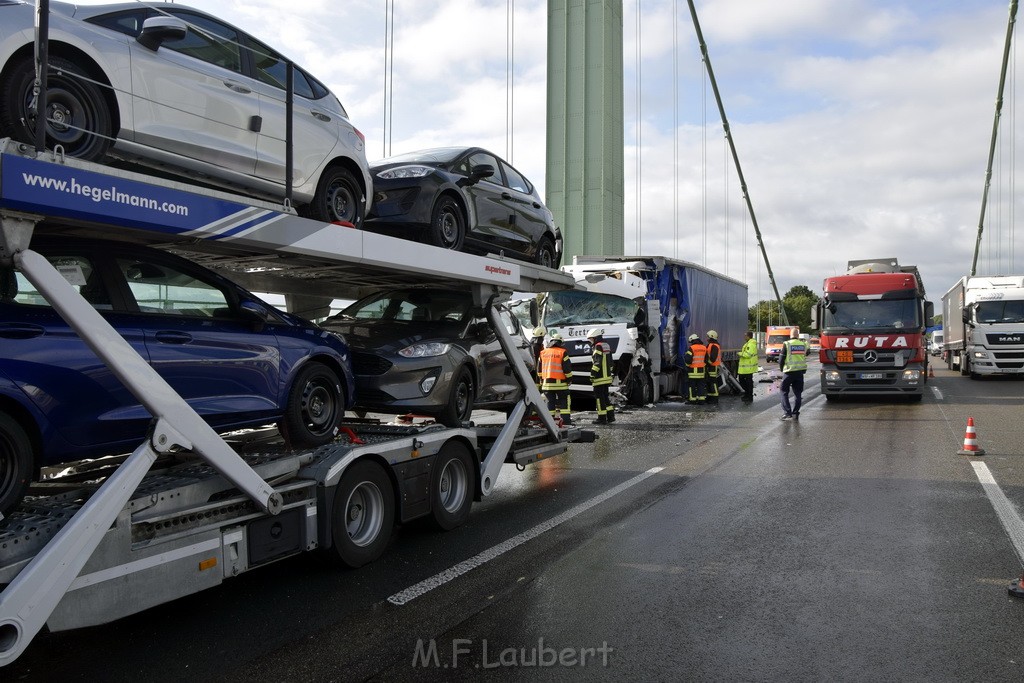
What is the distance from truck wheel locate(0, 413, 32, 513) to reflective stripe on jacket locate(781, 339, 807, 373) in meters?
13.5

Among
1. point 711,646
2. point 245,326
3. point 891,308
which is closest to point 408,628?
point 711,646

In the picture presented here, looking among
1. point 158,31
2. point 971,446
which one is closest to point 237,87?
point 158,31

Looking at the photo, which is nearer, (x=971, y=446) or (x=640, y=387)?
→ (x=971, y=446)

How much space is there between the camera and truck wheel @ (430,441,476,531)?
21.2 feet

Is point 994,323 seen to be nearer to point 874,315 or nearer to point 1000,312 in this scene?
point 1000,312

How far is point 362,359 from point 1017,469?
25.1 ft

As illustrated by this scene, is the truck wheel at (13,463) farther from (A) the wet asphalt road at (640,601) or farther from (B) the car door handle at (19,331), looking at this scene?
(A) the wet asphalt road at (640,601)

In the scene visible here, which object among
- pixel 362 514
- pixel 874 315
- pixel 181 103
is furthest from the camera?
pixel 874 315

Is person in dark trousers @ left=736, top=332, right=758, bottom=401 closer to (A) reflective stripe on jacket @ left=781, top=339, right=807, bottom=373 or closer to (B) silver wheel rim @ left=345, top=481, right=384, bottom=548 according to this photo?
(A) reflective stripe on jacket @ left=781, top=339, right=807, bottom=373

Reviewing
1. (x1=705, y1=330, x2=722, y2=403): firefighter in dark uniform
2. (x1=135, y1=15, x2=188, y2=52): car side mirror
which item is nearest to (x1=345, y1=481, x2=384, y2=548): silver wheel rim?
(x1=135, y1=15, x2=188, y2=52): car side mirror

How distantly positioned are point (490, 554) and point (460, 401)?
183 cm

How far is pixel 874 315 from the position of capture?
18.5 metres

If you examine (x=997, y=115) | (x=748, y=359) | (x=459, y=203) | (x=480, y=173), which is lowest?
(x=748, y=359)

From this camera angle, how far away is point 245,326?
17.5 feet
